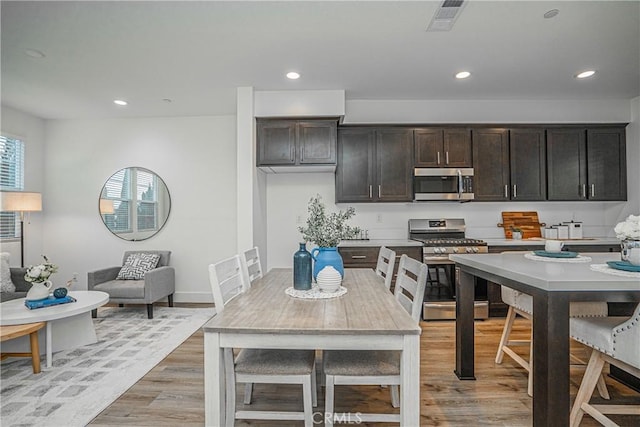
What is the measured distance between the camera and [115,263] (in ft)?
16.0

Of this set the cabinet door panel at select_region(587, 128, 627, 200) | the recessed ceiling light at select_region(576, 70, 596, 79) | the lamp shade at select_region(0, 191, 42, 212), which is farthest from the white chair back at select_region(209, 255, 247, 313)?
the cabinet door panel at select_region(587, 128, 627, 200)

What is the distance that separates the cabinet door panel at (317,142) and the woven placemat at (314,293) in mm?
2161

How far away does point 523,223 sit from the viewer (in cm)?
434

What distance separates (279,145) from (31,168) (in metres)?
3.75

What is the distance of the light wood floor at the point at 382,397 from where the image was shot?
1957mm

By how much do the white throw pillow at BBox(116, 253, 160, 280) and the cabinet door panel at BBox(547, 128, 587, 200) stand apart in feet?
17.1

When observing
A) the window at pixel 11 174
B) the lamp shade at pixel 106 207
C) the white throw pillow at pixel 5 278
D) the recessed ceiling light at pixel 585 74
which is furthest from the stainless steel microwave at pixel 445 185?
the window at pixel 11 174

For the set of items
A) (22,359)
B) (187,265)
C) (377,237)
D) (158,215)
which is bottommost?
(22,359)

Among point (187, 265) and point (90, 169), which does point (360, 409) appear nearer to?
point (187, 265)

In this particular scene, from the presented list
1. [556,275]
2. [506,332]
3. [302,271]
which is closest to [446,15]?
[556,275]

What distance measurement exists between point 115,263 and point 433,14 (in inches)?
200

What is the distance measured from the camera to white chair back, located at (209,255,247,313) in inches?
67.5

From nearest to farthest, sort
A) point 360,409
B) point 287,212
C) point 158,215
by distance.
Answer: point 360,409
point 287,212
point 158,215

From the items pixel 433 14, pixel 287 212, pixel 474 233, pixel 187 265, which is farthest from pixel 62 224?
pixel 474 233
